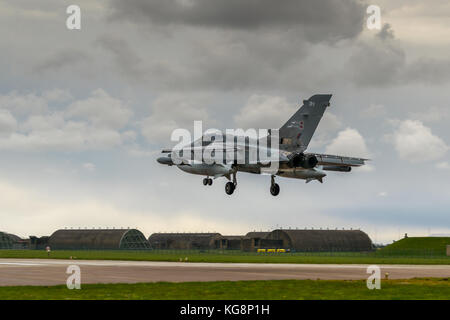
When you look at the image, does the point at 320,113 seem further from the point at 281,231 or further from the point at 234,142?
the point at 281,231

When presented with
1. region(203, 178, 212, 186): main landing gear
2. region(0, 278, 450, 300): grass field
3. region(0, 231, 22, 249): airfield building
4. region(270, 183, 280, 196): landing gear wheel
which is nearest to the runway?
region(0, 278, 450, 300): grass field

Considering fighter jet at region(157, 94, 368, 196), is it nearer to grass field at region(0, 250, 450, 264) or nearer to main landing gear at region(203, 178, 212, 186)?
main landing gear at region(203, 178, 212, 186)

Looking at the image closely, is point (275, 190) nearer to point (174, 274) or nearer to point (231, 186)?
point (231, 186)

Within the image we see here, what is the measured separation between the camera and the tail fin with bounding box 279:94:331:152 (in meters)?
55.5

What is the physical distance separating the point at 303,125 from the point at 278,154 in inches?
143

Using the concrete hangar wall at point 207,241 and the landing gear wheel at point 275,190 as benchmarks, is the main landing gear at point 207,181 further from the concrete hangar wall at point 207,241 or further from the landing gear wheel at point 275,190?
the concrete hangar wall at point 207,241

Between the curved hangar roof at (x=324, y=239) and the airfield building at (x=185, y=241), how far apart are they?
1784 centimetres

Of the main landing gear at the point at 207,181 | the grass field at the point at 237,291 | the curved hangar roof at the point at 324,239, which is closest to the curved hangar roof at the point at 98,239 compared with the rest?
the curved hangar roof at the point at 324,239

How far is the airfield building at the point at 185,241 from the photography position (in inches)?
6880

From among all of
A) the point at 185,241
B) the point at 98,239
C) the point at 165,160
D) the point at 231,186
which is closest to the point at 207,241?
the point at 185,241

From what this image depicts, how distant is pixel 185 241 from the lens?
178m

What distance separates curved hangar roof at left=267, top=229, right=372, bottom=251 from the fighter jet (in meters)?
106
